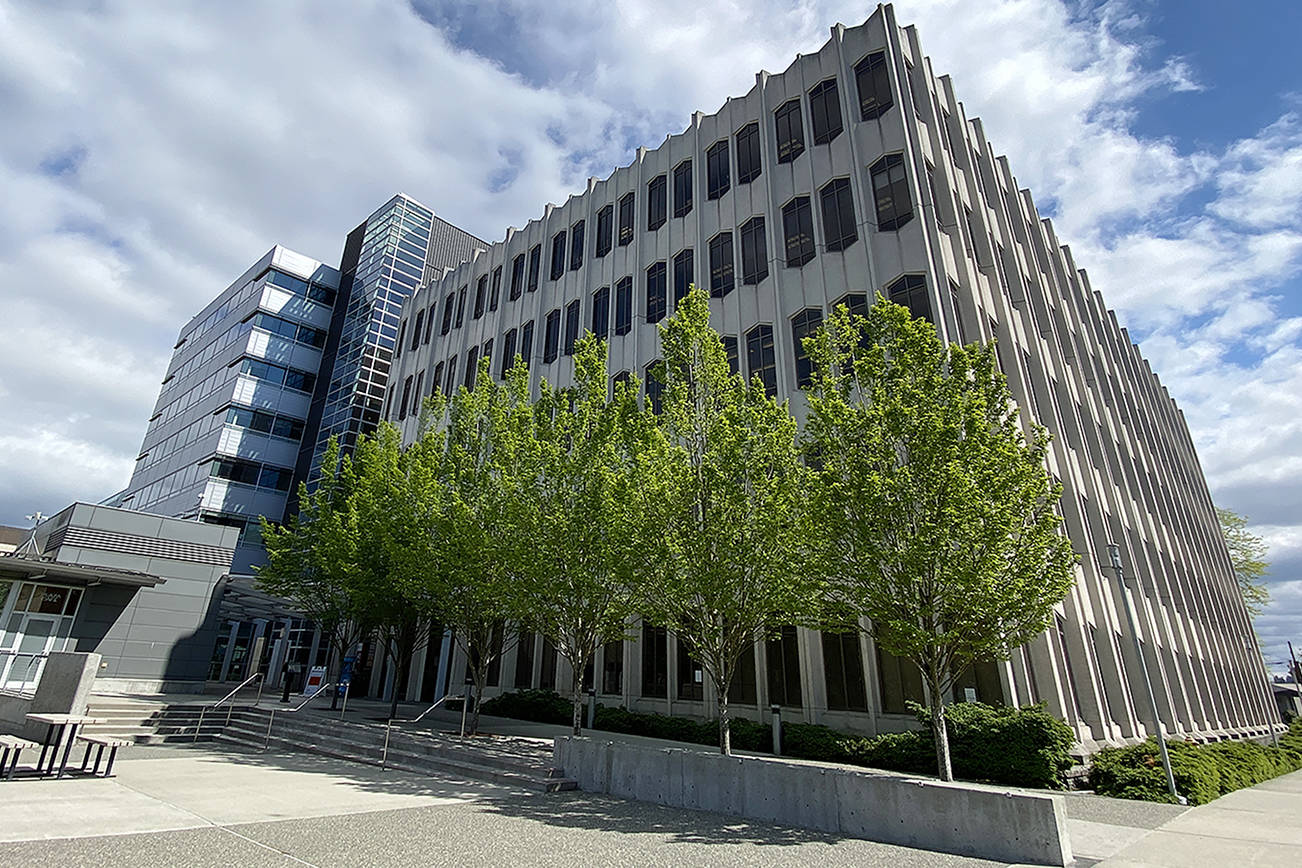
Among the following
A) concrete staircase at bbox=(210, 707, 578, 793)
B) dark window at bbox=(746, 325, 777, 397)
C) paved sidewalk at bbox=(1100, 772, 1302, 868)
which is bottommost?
paved sidewalk at bbox=(1100, 772, 1302, 868)

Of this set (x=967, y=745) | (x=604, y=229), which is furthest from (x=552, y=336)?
(x=967, y=745)

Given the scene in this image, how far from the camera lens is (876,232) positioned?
73.4 ft

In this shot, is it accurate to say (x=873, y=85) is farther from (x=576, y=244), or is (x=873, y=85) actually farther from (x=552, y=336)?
(x=552, y=336)

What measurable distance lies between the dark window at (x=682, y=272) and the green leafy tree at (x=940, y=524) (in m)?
15.1

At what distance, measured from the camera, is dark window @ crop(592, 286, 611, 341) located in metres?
30.7

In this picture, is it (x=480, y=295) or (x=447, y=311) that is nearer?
(x=480, y=295)

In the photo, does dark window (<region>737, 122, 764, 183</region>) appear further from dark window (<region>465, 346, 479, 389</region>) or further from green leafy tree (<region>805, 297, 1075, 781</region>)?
dark window (<region>465, 346, 479, 389</region>)

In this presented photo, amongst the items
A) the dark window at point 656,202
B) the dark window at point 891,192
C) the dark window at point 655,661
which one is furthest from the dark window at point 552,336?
the dark window at point 891,192

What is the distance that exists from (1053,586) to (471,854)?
10.5 meters

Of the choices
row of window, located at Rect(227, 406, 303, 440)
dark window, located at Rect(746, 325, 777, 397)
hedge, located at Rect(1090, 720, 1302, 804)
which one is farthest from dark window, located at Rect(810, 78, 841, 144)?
row of window, located at Rect(227, 406, 303, 440)

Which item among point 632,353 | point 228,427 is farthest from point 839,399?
point 228,427

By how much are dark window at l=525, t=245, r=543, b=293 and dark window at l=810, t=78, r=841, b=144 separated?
16239 millimetres

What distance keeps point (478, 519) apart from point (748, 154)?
742 inches

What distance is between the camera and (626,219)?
32125mm
